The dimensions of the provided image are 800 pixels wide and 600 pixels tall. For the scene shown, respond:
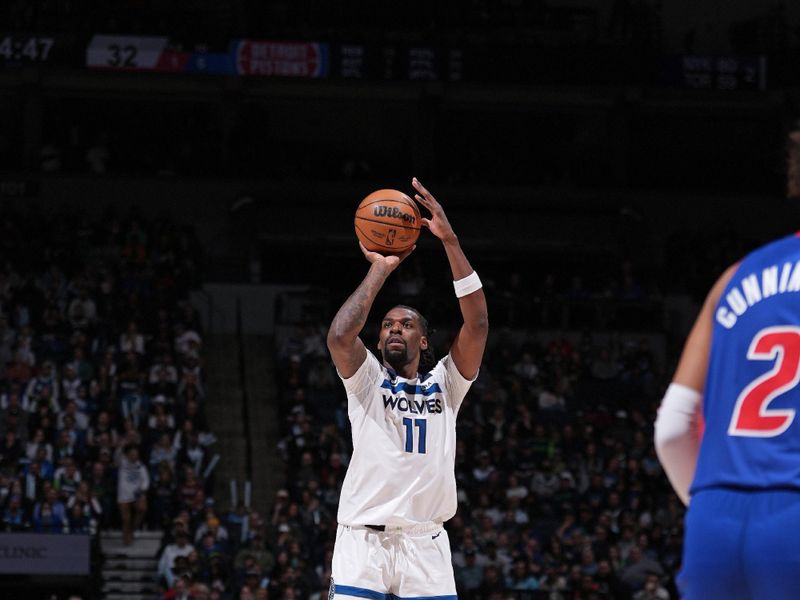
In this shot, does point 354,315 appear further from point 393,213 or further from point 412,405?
point 393,213

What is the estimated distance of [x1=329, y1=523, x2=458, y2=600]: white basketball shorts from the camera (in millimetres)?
7168

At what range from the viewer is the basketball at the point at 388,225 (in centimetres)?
802

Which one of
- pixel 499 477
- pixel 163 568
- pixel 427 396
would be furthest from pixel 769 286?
pixel 499 477

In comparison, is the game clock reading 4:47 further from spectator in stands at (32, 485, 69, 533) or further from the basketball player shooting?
the basketball player shooting

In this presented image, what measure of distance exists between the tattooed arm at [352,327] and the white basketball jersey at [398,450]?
0.09 metres

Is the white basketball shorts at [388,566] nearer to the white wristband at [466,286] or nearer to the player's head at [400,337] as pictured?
the player's head at [400,337]

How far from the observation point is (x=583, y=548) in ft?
64.1

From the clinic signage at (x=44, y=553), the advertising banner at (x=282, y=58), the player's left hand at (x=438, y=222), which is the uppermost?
the advertising banner at (x=282, y=58)

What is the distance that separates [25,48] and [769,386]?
88.7 feet

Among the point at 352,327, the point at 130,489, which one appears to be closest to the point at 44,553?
the point at 130,489

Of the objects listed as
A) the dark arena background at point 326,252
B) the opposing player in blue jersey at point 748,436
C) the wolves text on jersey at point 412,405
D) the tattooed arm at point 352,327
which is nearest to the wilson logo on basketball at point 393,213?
the tattooed arm at point 352,327

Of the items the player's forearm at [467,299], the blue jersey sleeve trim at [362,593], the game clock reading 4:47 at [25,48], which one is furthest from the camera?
the game clock reading 4:47 at [25,48]

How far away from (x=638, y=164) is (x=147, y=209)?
1190 cm

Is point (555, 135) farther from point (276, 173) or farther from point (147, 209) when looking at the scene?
point (147, 209)
